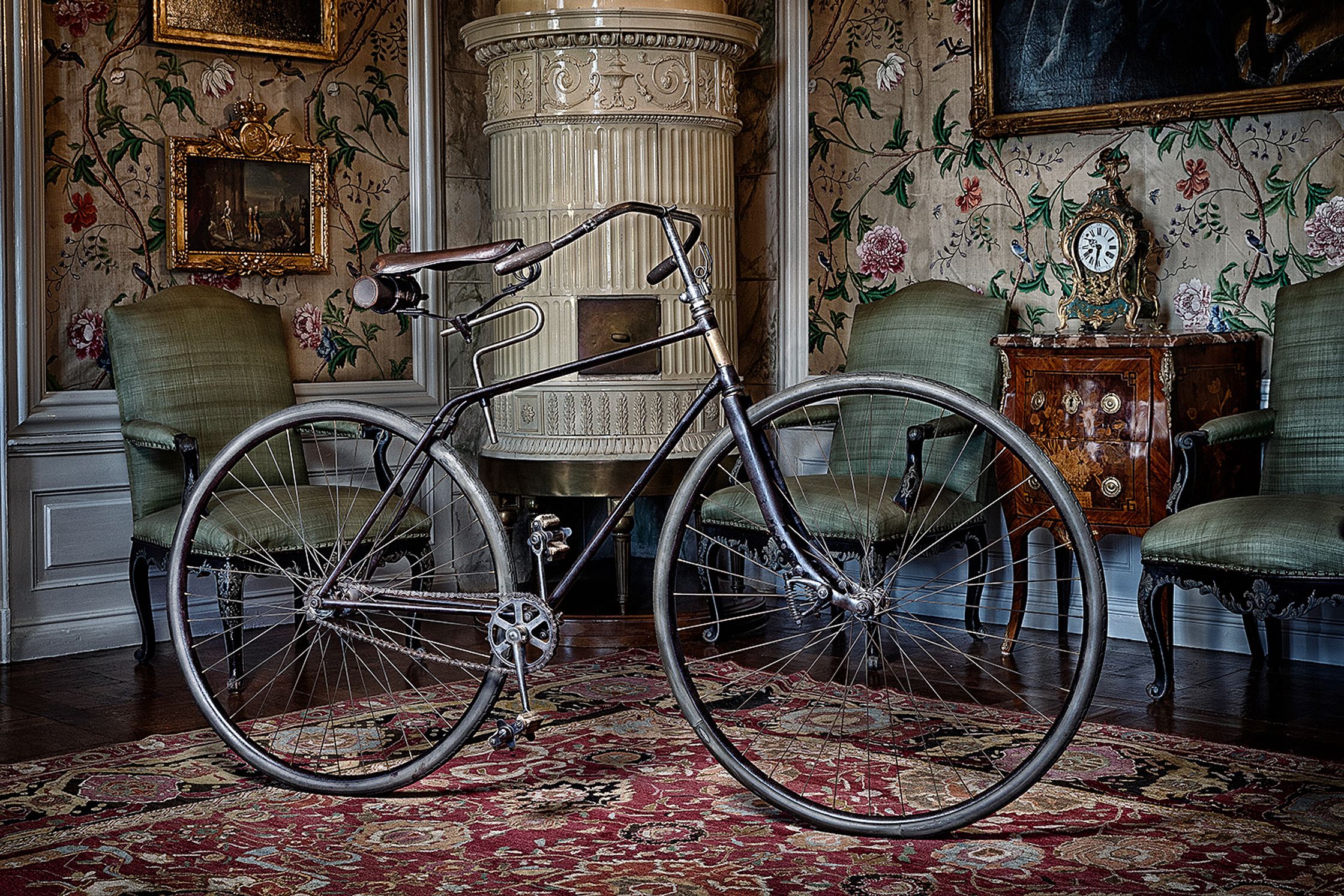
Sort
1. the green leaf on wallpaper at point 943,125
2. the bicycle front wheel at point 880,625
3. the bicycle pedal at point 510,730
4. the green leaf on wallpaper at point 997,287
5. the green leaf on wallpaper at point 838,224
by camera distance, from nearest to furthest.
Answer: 1. the bicycle front wheel at point 880,625
2. the bicycle pedal at point 510,730
3. the green leaf on wallpaper at point 997,287
4. the green leaf on wallpaper at point 943,125
5. the green leaf on wallpaper at point 838,224

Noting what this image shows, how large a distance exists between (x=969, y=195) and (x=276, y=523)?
242 cm

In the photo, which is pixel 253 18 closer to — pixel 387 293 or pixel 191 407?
pixel 191 407

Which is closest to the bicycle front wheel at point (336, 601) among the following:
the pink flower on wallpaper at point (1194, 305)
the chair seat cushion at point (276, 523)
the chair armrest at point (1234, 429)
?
the chair seat cushion at point (276, 523)

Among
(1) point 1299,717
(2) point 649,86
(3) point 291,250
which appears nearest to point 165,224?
(3) point 291,250

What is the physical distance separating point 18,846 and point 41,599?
192 centimetres

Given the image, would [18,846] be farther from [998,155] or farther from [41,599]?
[998,155]

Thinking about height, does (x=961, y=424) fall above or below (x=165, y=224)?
below

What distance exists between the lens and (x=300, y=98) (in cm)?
466

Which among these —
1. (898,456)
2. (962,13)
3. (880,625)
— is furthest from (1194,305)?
(880,625)

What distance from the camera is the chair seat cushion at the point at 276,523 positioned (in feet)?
11.8

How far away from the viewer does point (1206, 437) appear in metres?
3.52

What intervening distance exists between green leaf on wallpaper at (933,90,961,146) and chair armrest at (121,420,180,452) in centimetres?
255

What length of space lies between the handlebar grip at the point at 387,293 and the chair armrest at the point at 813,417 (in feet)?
4.82

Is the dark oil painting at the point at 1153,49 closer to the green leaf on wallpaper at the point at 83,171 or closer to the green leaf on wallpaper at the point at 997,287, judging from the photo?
the green leaf on wallpaper at the point at 997,287
